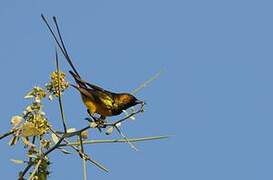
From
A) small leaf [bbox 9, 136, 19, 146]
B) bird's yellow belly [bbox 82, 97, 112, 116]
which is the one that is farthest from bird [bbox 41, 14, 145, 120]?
small leaf [bbox 9, 136, 19, 146]

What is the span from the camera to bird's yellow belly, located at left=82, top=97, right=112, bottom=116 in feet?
7.08

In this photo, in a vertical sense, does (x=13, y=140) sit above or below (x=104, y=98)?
below

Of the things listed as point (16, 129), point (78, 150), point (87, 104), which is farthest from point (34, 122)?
point (87, 104)

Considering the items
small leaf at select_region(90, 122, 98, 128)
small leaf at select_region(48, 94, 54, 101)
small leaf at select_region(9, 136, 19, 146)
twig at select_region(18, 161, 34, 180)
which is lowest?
twig at select_region(18, 161, 34, 180)

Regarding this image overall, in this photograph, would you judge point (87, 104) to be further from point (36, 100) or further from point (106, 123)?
point (36, 100)

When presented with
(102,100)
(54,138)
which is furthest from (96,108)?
(54,138)

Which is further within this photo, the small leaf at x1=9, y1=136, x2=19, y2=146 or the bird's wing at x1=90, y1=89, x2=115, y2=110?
the bird's wing at x1=90, y1=89, x2=115, y2=110

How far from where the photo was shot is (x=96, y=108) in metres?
2.18

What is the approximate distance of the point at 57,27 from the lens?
184 centimetres

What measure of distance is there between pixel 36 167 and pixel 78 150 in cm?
24

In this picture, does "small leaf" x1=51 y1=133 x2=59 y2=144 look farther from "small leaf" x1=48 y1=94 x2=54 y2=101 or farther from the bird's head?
the bird's head

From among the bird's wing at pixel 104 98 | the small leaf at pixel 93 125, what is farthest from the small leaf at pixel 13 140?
the bird's wing at pixel 104 98

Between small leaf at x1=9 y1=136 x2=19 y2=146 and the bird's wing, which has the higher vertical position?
the bird's wing

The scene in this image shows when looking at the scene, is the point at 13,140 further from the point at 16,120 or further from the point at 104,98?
the point at 104,98
